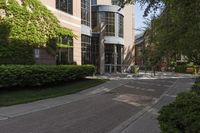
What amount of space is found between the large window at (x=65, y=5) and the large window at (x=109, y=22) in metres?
13.0

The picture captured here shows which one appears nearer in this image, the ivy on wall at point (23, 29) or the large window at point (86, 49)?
the ivy on wall at point (23, 29)

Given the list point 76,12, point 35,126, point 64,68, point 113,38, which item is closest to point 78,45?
point 76,12

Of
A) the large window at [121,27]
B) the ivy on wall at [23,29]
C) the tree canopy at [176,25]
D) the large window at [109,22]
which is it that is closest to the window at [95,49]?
the large window at [109,22]

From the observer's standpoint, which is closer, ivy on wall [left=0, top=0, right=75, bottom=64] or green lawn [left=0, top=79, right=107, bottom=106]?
green lawn [left=0, top=79, right=107, bottom=106]

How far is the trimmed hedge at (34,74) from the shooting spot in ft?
57.1

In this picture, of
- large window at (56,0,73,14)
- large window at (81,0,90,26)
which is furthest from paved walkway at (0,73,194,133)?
large window at (81,0,90,26)

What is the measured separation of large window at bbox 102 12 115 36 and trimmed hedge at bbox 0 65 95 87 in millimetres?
20325

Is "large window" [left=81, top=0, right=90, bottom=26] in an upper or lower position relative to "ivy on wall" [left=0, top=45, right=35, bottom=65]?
upper

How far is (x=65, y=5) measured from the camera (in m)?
29.9

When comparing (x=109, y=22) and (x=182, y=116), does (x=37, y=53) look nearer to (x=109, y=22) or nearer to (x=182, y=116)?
(x=182, y=116)

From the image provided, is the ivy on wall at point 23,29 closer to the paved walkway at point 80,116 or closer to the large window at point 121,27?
the paved walkway at point 80,116

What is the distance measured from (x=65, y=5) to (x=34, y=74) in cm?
1205

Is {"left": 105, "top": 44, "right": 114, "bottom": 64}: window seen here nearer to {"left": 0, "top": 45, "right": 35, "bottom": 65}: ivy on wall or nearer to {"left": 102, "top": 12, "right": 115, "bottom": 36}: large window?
{"left": 102, "top": 12, "right": 115, "bottom": 36}: large window

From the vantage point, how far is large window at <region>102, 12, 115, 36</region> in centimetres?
4398
